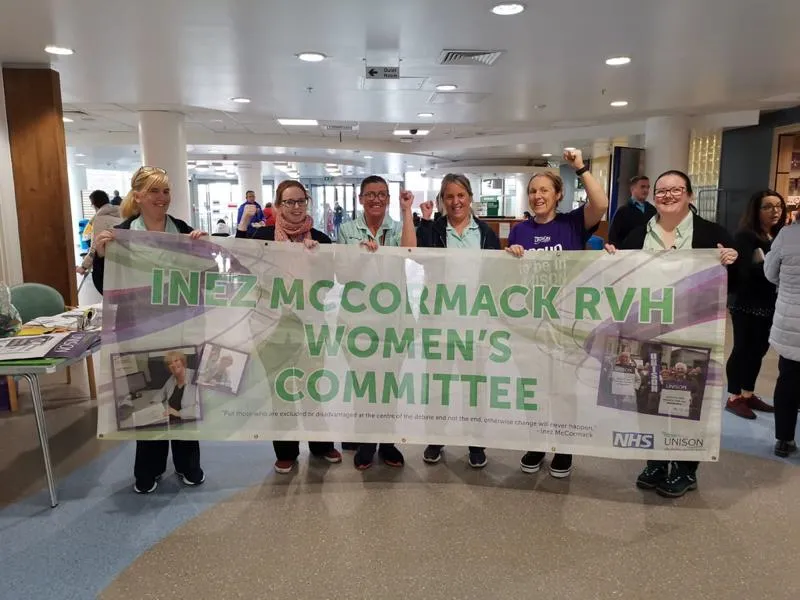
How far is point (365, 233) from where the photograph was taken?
296 cm

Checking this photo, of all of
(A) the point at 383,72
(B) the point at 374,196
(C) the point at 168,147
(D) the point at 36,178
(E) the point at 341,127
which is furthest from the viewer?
(E) the point at 341,127

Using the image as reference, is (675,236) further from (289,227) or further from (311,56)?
(311,56)

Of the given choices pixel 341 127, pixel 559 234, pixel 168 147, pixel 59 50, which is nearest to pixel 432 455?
pixel 559 234

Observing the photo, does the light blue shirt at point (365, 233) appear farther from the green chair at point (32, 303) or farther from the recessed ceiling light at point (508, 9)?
the green chair at point (32, 303)

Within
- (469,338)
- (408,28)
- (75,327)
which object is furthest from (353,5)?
(75,327)

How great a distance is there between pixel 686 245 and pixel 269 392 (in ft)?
6.98

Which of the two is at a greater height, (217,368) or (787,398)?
(217,368)

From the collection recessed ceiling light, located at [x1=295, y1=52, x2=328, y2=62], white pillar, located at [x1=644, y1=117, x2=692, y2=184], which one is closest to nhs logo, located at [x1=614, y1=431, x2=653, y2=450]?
recessed ceiling light, located at [x1=295, y1=52, x2=328, y2=62]

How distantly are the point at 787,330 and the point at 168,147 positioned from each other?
781 centimetres

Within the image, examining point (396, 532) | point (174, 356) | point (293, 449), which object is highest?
point (174, 356)

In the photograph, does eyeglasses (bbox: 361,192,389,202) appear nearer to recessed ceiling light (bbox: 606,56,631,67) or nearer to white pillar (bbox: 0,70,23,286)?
recessed ceiling light (bbox: 606,56,631,67)

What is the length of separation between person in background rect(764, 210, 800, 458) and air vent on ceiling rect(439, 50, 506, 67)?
8.69ft

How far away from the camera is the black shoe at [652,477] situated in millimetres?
2918

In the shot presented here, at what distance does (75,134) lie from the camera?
1131cm
